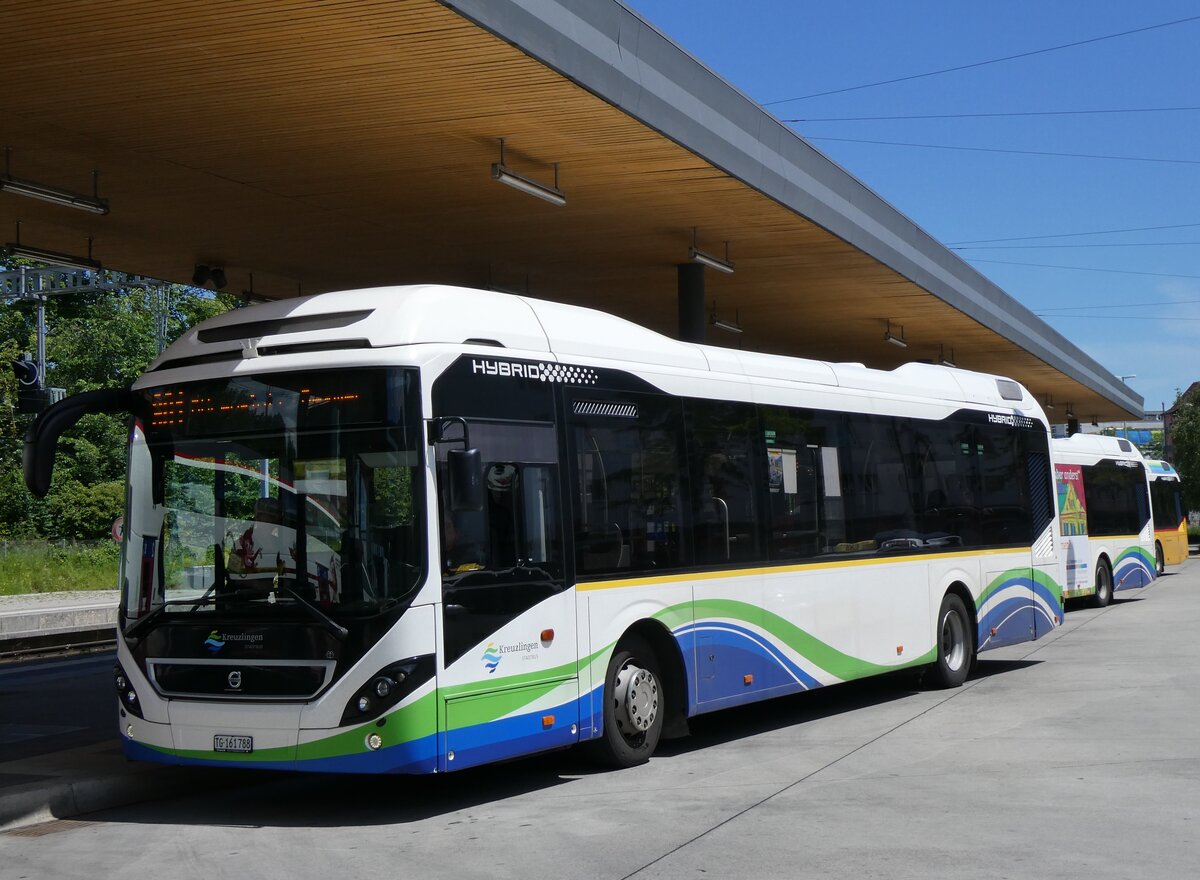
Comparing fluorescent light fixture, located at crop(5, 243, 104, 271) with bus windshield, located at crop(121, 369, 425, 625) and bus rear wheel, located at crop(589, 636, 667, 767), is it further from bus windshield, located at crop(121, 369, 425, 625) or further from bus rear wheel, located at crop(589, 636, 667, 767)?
bus rear wheel, located at crop(589, 636, 667, 767)

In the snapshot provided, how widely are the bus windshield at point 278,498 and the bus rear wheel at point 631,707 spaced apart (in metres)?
2.36

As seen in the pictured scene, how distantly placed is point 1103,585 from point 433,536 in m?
23.9

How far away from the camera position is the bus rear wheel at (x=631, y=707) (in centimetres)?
1029

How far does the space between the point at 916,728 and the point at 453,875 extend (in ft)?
20.5

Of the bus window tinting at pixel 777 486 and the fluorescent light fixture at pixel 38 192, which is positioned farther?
the fluorescent light fixture at pixel 38 192

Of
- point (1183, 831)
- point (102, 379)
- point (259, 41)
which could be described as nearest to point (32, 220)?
point (259, 41)

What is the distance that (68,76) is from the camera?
10852mm

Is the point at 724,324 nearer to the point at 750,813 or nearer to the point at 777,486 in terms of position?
the point at 777,486

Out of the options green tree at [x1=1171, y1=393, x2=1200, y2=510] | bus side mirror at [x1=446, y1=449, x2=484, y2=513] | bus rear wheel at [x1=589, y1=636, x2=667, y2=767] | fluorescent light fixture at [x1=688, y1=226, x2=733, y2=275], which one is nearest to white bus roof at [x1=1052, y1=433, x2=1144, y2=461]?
fluorescent light fixture at [x1=688, y1=226, x2=733, y2=275]

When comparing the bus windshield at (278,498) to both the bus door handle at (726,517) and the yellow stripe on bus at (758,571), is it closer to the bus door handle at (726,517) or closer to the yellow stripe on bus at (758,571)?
the yellow stripe on bus at (758,571)

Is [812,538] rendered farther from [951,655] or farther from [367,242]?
[367,242]

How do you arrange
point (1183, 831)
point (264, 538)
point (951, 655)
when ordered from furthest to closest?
point (951, 655) < point (264, 538) < point (1183, 831)

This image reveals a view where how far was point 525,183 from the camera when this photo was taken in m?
13.1

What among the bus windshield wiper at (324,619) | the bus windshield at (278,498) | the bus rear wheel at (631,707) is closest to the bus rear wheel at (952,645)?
the bus rear wheel at (631,707)
